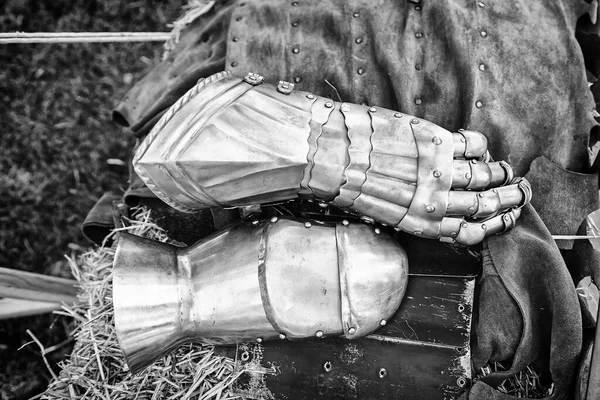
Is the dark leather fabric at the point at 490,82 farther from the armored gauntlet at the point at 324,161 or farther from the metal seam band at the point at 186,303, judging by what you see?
the metal seam band at the point at 186,303

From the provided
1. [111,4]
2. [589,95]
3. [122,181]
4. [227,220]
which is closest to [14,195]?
[122,181]

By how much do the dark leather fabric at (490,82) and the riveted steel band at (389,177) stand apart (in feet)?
0.61

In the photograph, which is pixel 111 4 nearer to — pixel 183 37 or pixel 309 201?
pixel 183 37

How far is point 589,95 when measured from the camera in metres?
1.66

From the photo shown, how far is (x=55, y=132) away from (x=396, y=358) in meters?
1.65

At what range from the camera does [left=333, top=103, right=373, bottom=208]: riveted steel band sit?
4.76 ft

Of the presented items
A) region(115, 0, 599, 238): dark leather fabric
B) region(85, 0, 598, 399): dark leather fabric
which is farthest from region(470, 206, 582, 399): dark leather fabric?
region(115, 0, 599, 238): dark leather fabric

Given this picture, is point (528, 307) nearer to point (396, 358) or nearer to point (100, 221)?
point (396, 358)

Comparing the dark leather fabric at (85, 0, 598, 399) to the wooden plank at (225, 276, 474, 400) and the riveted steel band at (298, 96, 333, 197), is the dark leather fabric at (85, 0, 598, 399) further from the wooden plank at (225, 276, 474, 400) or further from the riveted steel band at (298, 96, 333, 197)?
the riveted steel band at (298, 96, 333, 197)

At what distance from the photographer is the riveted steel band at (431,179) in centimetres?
143

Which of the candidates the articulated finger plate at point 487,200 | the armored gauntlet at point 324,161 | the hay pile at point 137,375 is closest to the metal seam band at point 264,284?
the armored gauntlet at point 324,161

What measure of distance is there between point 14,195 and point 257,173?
1.36 m

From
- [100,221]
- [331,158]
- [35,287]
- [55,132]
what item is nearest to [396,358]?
[331,158]

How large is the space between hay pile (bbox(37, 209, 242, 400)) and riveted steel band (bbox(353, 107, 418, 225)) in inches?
23.0
